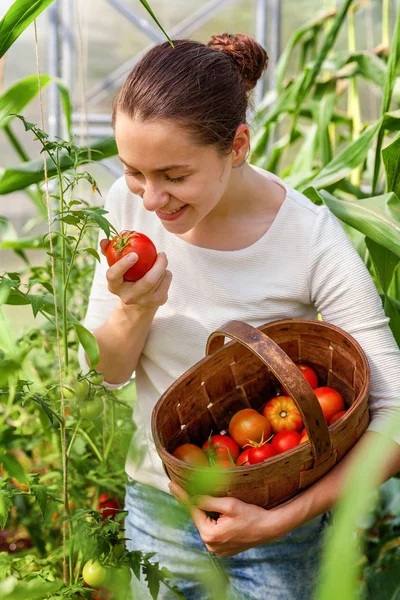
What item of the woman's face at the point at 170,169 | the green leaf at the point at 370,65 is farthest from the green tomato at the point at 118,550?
the green leaf at the point at 370,65

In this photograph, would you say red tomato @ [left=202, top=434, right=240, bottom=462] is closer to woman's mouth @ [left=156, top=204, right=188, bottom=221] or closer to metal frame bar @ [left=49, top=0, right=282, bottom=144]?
woman's mouth @ [left=156, top=204, right=188, bottom=221]

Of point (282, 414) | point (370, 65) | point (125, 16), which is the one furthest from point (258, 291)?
point (125, 16)

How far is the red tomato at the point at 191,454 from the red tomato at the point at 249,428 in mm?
63

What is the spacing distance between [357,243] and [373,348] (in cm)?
34

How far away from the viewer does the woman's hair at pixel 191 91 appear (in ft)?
2.66

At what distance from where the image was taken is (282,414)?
918 mm

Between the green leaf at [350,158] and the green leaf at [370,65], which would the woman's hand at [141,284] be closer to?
the green leaf at [350,158]

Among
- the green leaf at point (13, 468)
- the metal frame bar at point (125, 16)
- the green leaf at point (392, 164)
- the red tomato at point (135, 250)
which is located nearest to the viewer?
the green leaf at point (13, 468)

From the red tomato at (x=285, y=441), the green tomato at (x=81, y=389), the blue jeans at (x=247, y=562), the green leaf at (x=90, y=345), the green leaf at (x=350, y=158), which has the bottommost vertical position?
the blue jeans at (x=247, y=562)

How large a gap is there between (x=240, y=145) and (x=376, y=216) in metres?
0.19

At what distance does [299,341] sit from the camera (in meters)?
0.95

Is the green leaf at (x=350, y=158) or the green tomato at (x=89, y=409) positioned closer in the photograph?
the green tomato at (x=89, y=409)

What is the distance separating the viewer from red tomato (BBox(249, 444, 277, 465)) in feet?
2.71

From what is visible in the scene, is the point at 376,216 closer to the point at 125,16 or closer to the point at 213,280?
the point at 213,280
